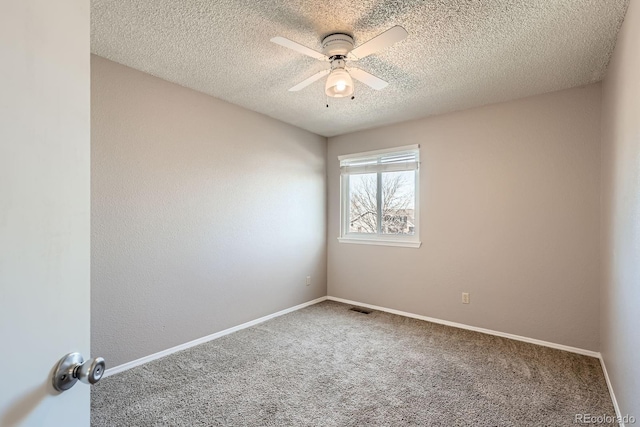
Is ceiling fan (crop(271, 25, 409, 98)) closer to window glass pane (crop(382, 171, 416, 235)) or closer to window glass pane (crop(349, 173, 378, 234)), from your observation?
window glass pane (crop(382, 171, 416, 235))

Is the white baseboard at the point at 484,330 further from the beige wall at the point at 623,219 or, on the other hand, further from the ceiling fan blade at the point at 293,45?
the ceiling fan blade at the point at 293,45

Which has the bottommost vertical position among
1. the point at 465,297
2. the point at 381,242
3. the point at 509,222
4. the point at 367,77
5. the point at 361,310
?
the point at 361,310

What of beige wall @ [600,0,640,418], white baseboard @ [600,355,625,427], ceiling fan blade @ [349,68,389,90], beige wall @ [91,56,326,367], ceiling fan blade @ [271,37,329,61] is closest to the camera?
beige wall @ [600,0,640,418]

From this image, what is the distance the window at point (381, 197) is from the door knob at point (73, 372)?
11.4 feet

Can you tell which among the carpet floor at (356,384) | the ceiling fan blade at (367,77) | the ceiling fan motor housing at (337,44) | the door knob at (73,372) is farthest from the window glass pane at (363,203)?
the door knob at (73,372)

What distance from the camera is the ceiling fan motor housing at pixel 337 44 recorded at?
6.56 feet

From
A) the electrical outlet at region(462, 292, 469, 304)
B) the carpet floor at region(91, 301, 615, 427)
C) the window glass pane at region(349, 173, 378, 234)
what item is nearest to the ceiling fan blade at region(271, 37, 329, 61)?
the carpet floor at region(91, 301, 615, 427)

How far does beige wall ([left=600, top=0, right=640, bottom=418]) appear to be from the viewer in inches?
61.5

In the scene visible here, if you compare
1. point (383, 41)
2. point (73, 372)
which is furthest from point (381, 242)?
point (73, 372)

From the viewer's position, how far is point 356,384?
7.34ft

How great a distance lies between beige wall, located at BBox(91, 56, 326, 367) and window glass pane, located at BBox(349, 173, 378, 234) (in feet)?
2.68

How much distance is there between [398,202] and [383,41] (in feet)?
8.12

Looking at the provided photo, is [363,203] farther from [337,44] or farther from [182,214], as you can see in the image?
[337,44]

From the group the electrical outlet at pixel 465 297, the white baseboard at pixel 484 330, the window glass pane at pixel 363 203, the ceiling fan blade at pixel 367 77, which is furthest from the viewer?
the window glass pane at pixel 363 203
